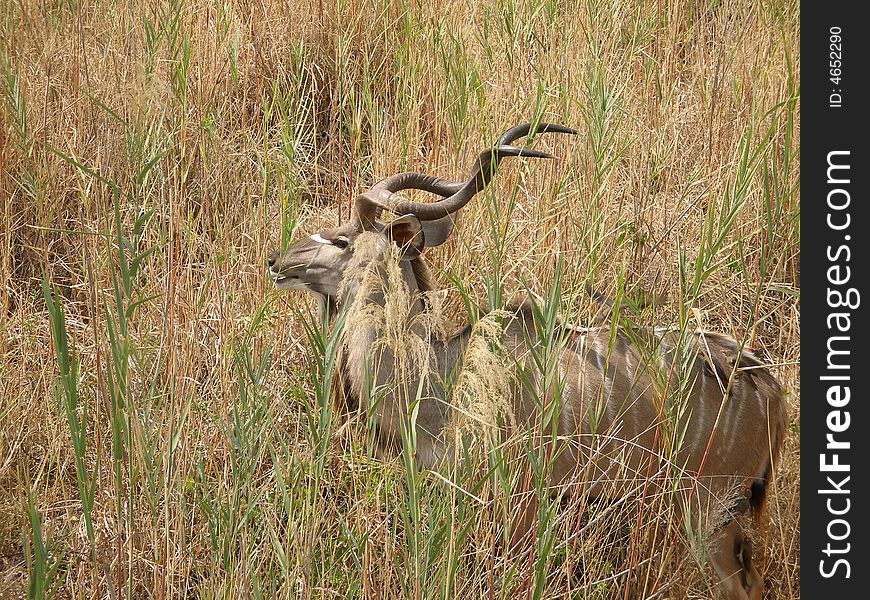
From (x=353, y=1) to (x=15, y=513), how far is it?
318cm

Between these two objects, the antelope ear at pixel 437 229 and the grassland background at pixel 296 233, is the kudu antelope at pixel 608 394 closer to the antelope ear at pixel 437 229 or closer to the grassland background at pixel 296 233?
the antelope ear at pixel 437 229

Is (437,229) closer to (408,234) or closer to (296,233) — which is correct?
(408,234)

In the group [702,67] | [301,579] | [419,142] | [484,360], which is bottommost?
[301,579]

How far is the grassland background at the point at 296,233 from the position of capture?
238 cm

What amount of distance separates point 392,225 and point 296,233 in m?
0.71

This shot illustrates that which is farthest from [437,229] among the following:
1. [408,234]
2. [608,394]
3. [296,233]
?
[608,394]

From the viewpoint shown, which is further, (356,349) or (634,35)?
(634,35)

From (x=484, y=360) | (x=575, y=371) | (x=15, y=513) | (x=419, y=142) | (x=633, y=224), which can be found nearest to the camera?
(x=484, y=360)

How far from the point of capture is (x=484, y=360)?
1.89 meters

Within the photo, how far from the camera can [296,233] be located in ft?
13.0

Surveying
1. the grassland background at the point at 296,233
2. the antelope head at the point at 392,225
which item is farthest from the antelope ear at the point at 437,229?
the grassland background at the point at 296,233

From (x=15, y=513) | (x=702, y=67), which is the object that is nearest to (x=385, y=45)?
(x=702, y=67)

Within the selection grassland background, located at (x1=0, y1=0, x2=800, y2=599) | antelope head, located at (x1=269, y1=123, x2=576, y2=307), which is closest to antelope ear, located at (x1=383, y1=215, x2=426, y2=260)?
antelope head, located at (x1=269, y1=123, x2=576, y2=307)
